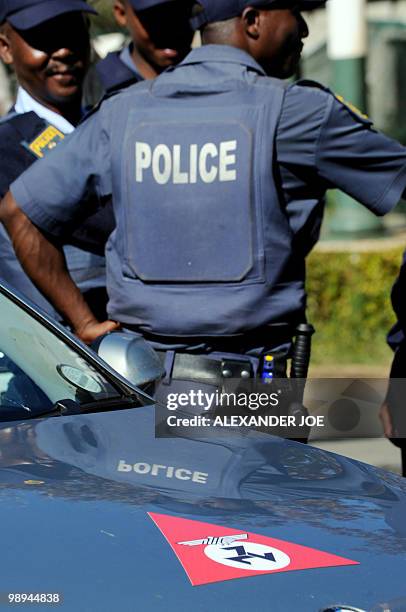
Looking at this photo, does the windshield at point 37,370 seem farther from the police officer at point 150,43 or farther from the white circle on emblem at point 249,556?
the police officer at point 150,43

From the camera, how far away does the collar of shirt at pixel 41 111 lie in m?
4.68

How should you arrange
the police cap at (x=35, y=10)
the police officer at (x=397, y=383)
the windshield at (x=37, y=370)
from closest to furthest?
1. the windshield at (x=37, y=370)
2. the police officer at (x=397, y=383)
3. the police cap at (x=35, y=10)

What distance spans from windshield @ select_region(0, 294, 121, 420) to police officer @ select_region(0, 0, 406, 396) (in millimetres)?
536

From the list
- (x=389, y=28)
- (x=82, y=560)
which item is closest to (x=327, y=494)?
(x=82, y=560)

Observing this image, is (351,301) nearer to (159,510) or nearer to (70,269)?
(70,269)

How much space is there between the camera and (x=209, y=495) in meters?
2.62

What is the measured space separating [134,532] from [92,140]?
70.0 inches

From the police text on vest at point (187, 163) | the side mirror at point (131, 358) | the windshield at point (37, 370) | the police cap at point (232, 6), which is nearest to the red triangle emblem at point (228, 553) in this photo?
the windshield at point (37, 370)

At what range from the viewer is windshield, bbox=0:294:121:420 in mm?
3127

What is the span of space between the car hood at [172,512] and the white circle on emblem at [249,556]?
0.03 metres

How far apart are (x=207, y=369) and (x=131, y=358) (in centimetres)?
46

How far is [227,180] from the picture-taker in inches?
145

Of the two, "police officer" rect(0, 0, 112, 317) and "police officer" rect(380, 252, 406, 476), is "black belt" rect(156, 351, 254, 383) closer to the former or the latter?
"police officer" rect(380, 252, 406, 476)

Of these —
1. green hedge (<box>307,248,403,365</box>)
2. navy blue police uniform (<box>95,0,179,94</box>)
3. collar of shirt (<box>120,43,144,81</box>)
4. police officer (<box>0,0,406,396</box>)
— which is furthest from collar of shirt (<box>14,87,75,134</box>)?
green hedge (<box>307,248,403,365</box>)
